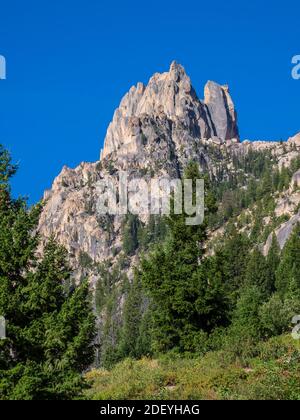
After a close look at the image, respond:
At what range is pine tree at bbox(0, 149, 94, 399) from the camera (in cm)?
1661

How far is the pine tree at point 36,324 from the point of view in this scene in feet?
54.5

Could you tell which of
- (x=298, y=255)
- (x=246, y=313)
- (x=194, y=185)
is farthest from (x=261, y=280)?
(x=194, y=185)

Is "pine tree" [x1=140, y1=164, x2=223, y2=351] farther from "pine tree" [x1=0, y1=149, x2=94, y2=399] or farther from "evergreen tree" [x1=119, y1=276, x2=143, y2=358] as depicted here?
"evergreen tree" [x1=119, y1=276, x2=143, y2=358]

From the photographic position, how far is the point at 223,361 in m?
22.5

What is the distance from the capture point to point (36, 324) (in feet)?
57.8

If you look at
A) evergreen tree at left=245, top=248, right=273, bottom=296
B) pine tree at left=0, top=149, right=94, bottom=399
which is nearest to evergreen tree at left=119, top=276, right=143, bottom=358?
evergreen tree at left=245, top=248, right=273, bottom=296

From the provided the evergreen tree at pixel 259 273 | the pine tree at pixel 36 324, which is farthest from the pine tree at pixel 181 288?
the evergreen tree at pixel 259 273

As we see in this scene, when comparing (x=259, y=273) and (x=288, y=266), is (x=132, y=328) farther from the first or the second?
(x=288, y=266)

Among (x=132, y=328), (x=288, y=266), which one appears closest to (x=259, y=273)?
(x=288, y=266)

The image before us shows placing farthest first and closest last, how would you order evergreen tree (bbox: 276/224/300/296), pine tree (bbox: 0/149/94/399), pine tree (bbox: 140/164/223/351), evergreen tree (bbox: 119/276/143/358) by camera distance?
evergreen tree (bbox: 119/276/143/358)
evergreen tree (bbox: 276/224/300/296)
pine tree (bbox: 140/164/223/351)
pine tree (bbox: 0/149/94/399)

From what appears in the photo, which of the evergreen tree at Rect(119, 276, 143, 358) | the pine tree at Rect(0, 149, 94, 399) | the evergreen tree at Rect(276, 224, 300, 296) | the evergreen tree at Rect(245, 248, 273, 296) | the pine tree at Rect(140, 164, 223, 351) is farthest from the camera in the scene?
the evergreen tree at Rect(119, 276, 143, 358)
